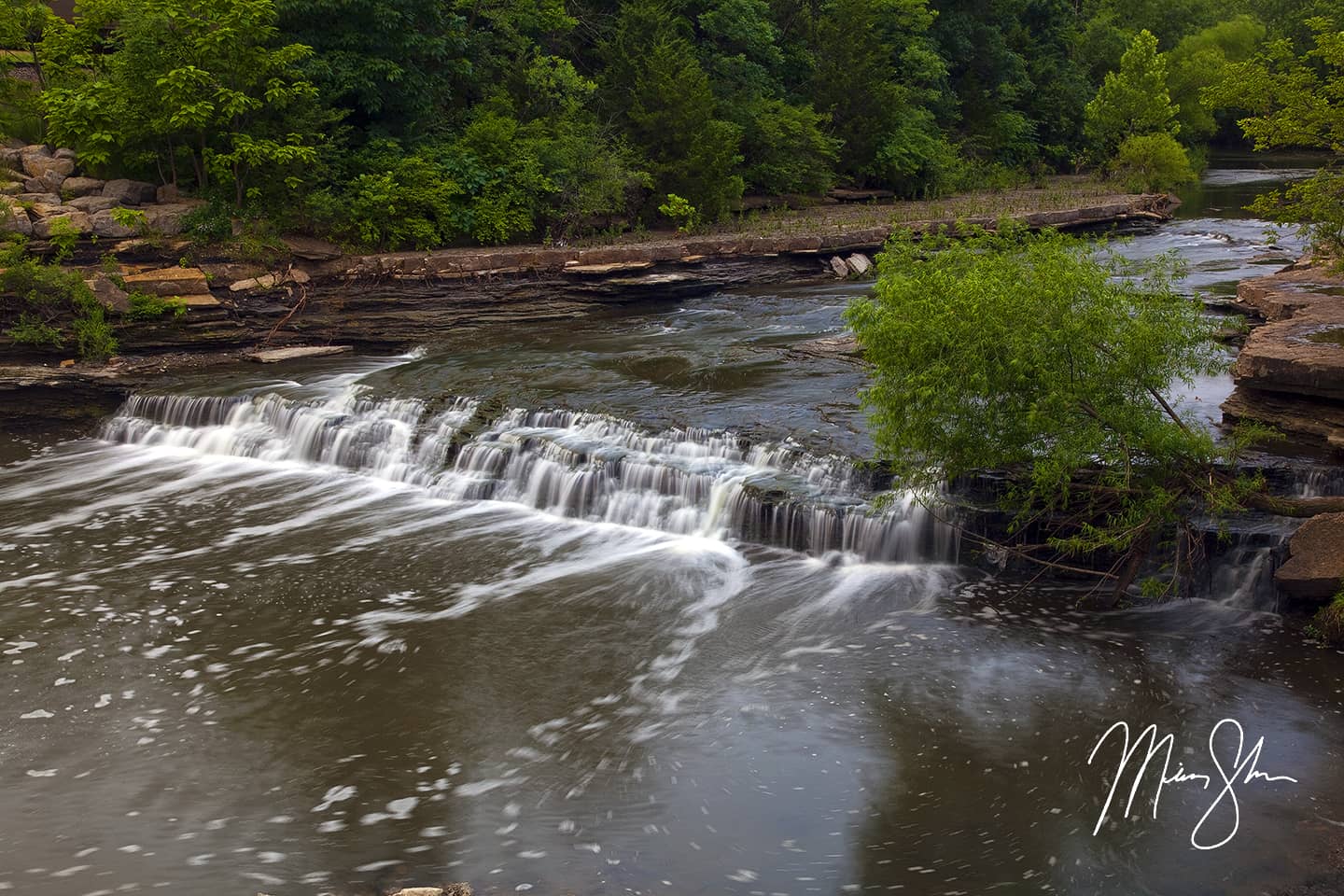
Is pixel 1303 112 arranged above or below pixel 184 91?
below

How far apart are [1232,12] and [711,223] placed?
7053 centimetres

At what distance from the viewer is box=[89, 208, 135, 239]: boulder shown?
74.5 ft

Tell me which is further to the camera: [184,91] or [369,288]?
[369,288]

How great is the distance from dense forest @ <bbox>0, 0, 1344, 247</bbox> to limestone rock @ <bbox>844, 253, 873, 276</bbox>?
14.0ft

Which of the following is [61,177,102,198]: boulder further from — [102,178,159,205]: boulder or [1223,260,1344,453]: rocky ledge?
[1223,260,1344,453]: rocky ledge

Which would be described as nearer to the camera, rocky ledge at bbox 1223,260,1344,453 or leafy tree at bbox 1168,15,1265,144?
rocky ledge at bbox 1223,260,1344,453

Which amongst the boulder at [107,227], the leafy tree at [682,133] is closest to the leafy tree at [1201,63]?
the leafy tree at [682,133]

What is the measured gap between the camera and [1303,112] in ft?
47.7

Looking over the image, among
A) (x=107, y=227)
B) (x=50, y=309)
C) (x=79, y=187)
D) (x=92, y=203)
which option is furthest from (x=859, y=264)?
(x=50, y=309)

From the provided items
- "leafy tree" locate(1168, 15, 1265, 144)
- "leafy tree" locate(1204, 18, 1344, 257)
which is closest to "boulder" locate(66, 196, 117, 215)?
"leafy tree" locate(1204, 18, 1344, 257)

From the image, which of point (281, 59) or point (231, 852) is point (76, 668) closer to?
point (231, 852)

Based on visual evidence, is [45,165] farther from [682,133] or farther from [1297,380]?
[1297,380]
